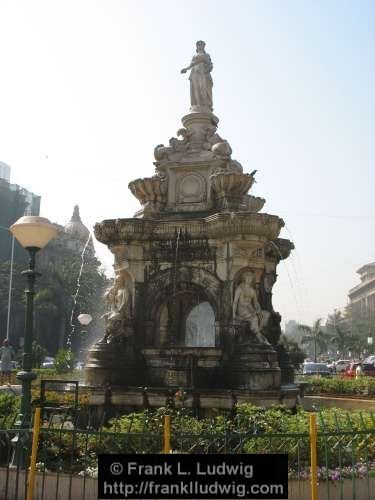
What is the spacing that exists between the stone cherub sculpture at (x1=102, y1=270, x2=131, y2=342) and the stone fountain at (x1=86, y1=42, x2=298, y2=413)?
0.08 ft

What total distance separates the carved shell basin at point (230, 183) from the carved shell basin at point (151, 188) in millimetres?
1327

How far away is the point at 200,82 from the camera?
16.1m

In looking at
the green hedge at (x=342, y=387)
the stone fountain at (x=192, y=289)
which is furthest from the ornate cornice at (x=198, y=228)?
the green hedge at (x=342, y=387)

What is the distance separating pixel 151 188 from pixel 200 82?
→ 3.62m

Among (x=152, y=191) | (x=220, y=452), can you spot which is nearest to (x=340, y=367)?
(x=152, y=191)

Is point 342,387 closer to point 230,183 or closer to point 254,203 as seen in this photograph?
point 254,203

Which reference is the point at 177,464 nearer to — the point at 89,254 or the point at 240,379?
the point at 240,379

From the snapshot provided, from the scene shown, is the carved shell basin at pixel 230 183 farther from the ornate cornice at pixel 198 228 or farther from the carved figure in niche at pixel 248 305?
the carved figure in niche at pixel 248 305

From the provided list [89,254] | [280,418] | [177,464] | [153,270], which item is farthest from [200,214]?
[89,254]

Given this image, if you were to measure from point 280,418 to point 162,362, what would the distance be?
4.75 meters

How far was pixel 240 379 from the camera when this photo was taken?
1177cm

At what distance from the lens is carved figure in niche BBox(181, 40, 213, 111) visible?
16047 mm

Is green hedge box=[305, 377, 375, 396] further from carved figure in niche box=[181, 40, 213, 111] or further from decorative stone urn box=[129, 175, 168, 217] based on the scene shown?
carved figure in niche box=[181, 40, 213, 111]

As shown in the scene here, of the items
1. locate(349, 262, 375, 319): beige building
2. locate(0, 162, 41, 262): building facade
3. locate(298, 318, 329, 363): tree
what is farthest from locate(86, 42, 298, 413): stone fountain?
locate(349, 262, 375, 319): beige building
